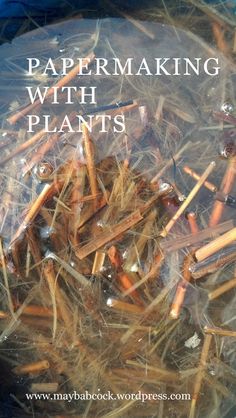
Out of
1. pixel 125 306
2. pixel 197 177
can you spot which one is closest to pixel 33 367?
pixel 125 306

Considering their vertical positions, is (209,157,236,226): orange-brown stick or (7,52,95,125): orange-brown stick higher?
(7,52,95,125): orange-brown stick

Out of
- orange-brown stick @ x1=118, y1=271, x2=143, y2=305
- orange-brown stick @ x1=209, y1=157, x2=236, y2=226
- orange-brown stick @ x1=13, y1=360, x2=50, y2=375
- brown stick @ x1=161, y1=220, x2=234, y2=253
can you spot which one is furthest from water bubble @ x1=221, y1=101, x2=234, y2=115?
orange-brown stick @ x1=13, y1=360, x2=50, y2=375

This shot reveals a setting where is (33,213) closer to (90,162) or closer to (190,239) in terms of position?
(90,162)

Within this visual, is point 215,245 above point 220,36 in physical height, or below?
below

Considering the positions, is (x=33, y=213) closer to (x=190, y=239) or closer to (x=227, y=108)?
(x=190, y=239)

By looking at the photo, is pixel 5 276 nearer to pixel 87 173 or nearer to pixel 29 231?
pixel 29 231

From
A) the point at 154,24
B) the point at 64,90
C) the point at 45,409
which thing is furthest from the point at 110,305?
the point at 154,24

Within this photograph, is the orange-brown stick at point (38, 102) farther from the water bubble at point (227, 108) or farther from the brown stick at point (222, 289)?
the brown stick at point (222, 289)

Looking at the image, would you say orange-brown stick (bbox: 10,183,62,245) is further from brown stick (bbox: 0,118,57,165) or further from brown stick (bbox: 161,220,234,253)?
brown stick (bbox: 161,220,234,253)

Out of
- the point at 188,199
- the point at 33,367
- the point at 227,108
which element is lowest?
the point at 33,367
